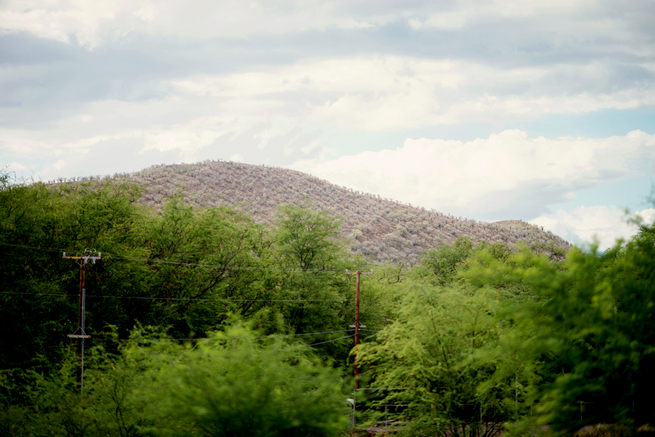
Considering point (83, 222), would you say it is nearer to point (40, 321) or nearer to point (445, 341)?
point (40, 321)

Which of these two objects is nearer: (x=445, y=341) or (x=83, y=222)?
(x=445, y=341)

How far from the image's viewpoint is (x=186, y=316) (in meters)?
33.9

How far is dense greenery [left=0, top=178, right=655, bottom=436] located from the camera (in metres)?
12.1

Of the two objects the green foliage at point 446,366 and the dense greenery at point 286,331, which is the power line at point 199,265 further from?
the green foliage at point 446,366

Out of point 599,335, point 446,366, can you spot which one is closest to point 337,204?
point 446,366

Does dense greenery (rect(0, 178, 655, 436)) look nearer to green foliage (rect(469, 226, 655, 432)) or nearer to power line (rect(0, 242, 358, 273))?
green foliage (rect(469, 226, 655, 432))

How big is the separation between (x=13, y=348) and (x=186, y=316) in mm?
9170

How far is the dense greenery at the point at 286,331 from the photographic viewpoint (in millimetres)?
12102

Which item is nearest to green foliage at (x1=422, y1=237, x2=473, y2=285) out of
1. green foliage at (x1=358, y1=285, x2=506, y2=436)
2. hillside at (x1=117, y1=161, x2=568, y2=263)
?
hillside at (x1=117, y1=161, x2=568, y2=263)

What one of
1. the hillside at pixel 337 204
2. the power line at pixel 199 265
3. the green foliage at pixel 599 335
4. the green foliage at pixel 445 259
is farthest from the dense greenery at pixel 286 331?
the hillside at pixel 337 204

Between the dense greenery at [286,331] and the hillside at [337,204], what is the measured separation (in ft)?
127

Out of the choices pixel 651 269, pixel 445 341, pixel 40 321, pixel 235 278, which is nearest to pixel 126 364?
pixel 445 341

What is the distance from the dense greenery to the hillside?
3878cm

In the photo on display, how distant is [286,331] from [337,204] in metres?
66.8
